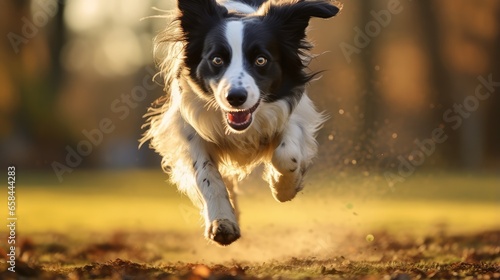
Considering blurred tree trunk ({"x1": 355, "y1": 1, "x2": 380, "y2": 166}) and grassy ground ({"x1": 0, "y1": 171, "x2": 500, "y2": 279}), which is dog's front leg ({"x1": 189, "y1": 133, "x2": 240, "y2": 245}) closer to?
grassy ground ({"x1": 0, "y1": 171, "x2": 500, "y2": 279})

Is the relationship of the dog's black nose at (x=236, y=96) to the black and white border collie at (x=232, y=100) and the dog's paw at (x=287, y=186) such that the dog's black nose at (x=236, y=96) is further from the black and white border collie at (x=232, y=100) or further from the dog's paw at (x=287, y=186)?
the dog's paw at (x=287, y=186)

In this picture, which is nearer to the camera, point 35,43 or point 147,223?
point 147,223

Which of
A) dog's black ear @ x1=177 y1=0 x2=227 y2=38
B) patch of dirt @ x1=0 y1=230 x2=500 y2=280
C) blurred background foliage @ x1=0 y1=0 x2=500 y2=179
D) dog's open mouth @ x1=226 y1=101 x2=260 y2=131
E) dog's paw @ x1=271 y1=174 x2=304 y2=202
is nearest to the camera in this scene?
patch of dirt @ x1=0 y1=230 x2=500 y2=280

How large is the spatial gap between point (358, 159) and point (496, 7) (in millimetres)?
16097

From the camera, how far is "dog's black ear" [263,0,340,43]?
21.6ft

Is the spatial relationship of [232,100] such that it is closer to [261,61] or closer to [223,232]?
[261,61]

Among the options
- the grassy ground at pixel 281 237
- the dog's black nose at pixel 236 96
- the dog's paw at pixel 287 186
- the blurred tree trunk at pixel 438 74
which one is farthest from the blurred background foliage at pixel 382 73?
the dog's black nose at pixel 236 96

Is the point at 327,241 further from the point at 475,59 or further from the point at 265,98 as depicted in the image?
the point at 475,59

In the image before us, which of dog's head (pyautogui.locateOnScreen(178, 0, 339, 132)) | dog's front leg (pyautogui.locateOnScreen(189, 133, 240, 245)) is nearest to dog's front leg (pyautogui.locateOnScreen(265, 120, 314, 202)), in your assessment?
dog's head (pyautogui.locateOnScreen(178, 0, 339, 132))

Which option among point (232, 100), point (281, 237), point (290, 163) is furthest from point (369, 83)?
point (232, 100)

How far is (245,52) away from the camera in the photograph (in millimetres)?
6031

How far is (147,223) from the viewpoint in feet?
42.4

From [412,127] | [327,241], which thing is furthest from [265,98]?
[412,127]

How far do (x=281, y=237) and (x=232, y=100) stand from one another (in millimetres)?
3726
